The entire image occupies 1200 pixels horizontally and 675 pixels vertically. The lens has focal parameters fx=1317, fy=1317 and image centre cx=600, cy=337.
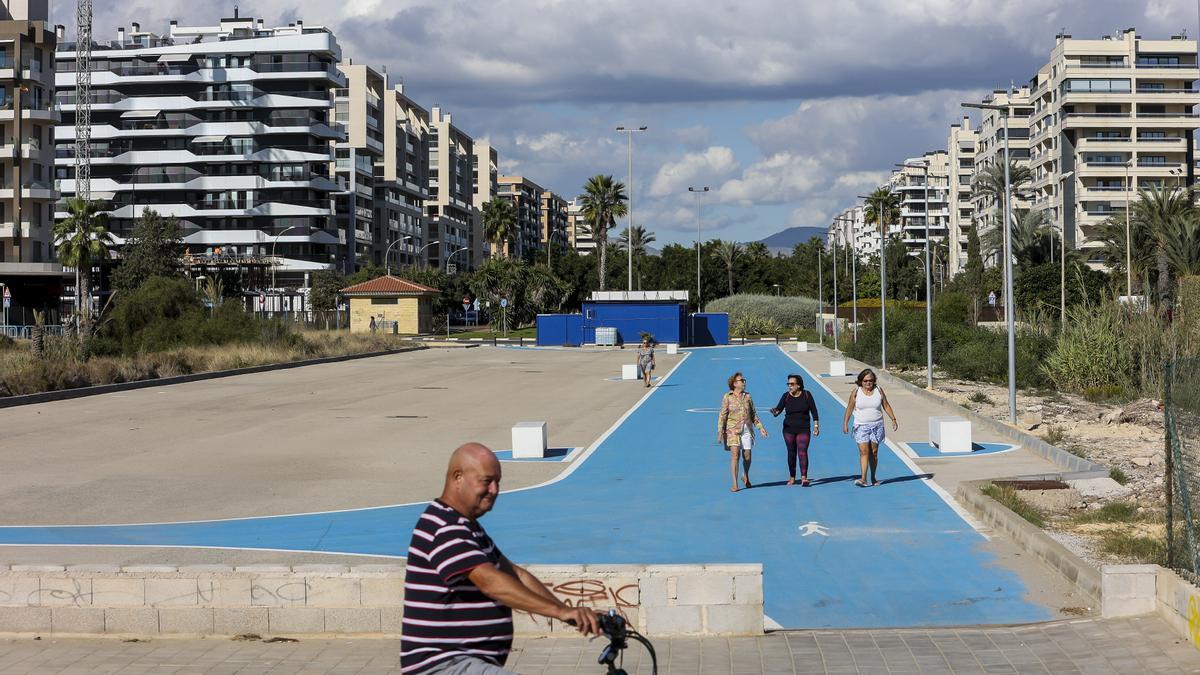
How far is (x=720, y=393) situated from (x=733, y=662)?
3015 centimetres

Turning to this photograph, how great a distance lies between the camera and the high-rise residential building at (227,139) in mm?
113062

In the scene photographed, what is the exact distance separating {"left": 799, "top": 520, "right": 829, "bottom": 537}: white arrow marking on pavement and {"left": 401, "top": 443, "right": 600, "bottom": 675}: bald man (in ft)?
29.8

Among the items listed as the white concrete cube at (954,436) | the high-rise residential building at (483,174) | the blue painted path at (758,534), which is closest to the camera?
the blue painted path at (758,534)

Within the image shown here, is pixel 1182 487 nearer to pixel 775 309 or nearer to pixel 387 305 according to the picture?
pixel 387 305

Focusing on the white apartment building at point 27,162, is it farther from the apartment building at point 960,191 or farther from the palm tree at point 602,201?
the apartment building at point 960,191

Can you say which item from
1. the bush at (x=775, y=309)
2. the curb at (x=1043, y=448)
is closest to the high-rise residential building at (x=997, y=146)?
the bush at (x=775, y=309)

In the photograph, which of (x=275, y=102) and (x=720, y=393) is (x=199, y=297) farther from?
(x=275, y=102)

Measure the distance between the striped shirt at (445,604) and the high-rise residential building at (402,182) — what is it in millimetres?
122952

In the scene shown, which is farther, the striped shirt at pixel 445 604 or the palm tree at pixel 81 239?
the palm tree at pixel 81 239

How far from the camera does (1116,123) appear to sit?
344 ft

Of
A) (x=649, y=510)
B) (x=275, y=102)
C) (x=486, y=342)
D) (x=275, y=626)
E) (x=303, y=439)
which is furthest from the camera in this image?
(x=275, y=102)

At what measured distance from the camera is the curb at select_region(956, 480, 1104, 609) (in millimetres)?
10242

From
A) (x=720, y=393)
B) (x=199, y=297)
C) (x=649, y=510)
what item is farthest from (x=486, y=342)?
(x=649, y=510)

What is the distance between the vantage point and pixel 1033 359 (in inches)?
1524
